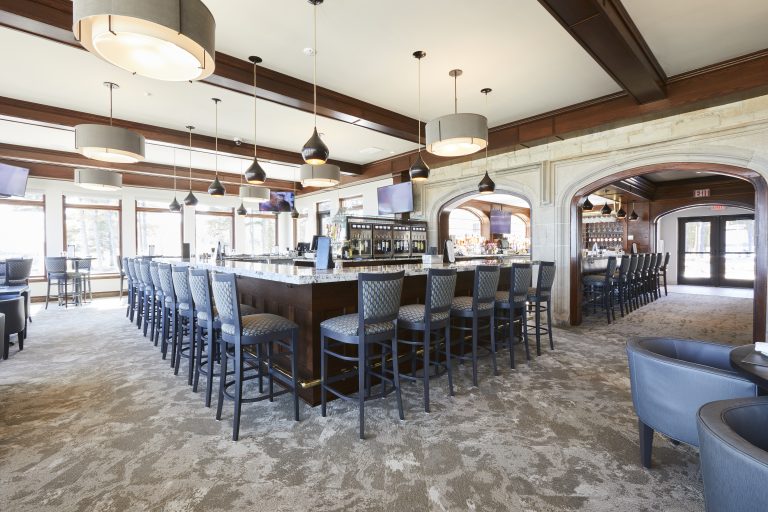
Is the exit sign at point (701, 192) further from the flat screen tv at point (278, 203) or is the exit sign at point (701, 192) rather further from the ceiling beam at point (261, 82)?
the flat screen tv at point (278, 203)

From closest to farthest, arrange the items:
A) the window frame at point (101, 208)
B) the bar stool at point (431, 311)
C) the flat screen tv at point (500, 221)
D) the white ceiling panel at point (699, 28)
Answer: the bar stool at point (431, 311) → the white ceiling panel at point (699, 28) → the window frame at point (101, 208) → the flat screen tv at point (500, 221)

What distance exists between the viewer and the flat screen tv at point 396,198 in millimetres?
8727

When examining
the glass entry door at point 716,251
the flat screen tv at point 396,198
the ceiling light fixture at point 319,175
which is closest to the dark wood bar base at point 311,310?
the ceiling light fixture at point 319,175

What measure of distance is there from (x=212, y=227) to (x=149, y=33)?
11.1 meters

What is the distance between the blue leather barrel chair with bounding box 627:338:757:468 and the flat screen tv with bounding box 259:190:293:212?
33.2 feet

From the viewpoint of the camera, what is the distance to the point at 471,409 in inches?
121

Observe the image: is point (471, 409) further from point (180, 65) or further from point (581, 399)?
point (180, 65)

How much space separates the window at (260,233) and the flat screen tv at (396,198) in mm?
5628

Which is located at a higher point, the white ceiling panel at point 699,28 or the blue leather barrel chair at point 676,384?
the white ceiling panel at point 699,28

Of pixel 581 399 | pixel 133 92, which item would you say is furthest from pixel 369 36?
pixel 581 399

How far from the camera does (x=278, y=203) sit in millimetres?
11117

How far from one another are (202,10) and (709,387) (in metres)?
3.49

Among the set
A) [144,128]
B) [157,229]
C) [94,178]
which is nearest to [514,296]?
[144,128]

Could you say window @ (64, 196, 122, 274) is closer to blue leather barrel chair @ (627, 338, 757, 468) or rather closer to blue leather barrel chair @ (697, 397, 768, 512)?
blue leather barrel chair @ (627, 338, 757, 468)
